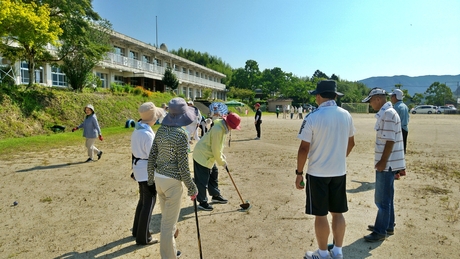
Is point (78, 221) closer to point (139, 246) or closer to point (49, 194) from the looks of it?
point (139, 246)

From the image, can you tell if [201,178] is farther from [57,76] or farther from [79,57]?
[57,76]

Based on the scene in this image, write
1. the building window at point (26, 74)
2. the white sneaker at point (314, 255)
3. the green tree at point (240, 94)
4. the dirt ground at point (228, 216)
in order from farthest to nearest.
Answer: the green tree at point (240, 94) → the building window at point (26, 74) → the dirt ground at point (228, 216) → the white sneaker at point (314, 255)

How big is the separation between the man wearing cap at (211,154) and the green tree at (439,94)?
102702mm

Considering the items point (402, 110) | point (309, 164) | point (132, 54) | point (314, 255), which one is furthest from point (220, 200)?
point (132, 54)

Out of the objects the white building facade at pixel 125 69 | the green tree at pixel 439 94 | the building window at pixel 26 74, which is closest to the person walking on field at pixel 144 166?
the white building facade at pixel 125 69

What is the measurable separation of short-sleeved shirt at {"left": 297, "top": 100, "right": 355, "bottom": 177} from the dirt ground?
1242 millimetres

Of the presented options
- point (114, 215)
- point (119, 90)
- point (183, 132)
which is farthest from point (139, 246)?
point (119, 90)

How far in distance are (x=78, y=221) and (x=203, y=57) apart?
81596mm

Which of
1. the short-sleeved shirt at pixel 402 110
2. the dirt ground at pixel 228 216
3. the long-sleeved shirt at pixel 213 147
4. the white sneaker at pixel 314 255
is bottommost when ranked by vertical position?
the dirt ground at pixel 228 216

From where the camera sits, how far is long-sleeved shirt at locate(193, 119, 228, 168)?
4602 mm

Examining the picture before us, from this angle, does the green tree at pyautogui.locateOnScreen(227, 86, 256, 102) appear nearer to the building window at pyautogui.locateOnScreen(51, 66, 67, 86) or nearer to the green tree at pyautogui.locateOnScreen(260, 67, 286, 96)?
the green tree at pyautogui.locateOnScreen(260, 67, 286, 96)

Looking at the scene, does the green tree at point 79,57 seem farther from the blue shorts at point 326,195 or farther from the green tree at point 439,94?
the green tree at point 439,94

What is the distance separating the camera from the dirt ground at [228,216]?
12.5 feet

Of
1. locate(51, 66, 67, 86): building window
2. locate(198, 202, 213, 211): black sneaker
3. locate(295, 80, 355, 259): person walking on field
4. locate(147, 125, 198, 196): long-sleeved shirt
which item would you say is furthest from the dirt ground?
locate(51, 66, 67, 86): building window
